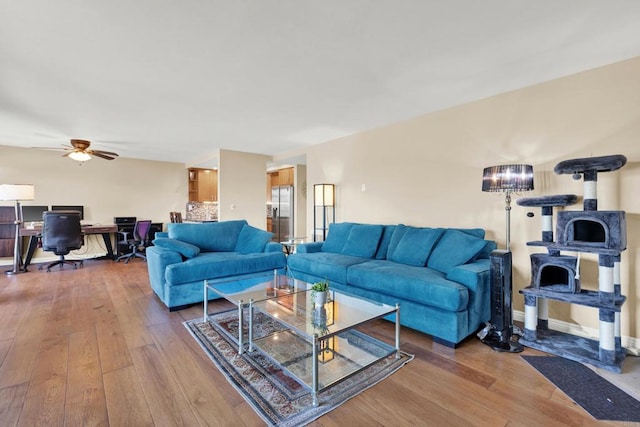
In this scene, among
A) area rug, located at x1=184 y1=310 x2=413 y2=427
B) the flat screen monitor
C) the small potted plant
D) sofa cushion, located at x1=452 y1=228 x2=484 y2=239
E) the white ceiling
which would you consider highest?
the white ceiling

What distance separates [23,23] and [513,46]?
3383 millimetres

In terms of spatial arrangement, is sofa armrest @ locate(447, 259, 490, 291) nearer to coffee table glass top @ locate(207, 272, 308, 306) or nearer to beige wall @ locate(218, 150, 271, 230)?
coffee table glass top @ locate(207, 272, 308, 306)

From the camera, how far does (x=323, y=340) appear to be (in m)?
1.95

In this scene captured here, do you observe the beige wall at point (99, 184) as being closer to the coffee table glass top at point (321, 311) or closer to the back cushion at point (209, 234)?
the back cushion at point (209, 234)

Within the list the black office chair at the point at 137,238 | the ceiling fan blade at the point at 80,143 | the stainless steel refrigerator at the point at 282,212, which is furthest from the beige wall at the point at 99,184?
the stainless steel refrigerator at the point at 282,212

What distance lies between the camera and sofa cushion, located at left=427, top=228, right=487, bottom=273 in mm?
2682

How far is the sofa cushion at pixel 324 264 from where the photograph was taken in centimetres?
318

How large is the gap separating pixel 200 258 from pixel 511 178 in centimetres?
333

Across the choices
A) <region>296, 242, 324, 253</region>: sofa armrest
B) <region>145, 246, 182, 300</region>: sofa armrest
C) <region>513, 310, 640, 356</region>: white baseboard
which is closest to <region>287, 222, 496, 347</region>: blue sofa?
<region>296, 242, 324, 253</region>: sofa armrest

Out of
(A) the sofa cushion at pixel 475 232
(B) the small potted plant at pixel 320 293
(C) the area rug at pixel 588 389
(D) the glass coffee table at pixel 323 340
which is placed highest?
(A) the sofa cushion at pixel 475 232

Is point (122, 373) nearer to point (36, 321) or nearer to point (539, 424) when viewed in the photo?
point (36, 321)

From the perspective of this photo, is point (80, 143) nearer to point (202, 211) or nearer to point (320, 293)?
point (202, 211)

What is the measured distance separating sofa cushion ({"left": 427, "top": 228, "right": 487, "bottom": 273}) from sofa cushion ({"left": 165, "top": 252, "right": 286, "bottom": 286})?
1971mm

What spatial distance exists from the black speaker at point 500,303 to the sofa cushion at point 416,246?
70 centimetres
